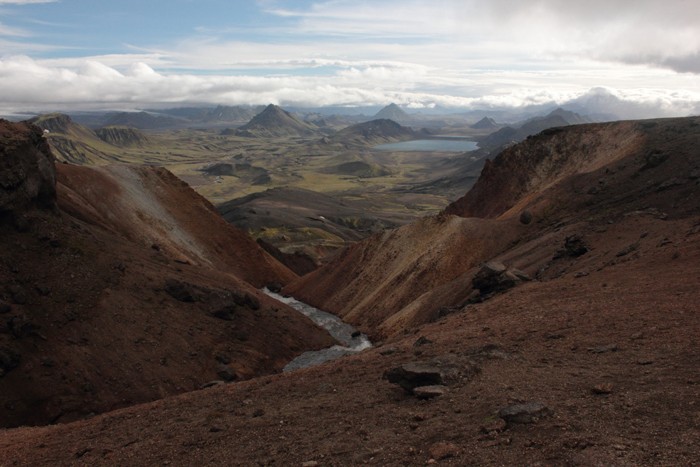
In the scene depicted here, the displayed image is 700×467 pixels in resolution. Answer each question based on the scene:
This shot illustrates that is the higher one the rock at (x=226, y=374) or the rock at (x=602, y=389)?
the rock at (x=602, y=389)

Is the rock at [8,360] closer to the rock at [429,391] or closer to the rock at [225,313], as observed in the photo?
the rock at [225,313]

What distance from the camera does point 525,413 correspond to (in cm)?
1491

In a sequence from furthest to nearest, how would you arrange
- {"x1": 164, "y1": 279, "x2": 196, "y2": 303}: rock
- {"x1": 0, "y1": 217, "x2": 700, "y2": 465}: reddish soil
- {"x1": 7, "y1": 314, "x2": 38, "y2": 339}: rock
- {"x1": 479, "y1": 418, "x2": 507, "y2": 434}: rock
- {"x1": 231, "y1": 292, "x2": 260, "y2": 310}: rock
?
{"x1": 231, "y1": 292, "x2": 260, "y2": 310}: rock
{"x1": 164, "y1": 279, "x2": 196, "y2": 303}: rock
{"x1": 7, "y1": 314, "x2": 38, "y2": 339}: rock
{"x1": 479, "y1": 418, "x2": 507, "y2": 434}: rock
{"x1": 0, "y1": 217, "x2": 700, "y2": 465}: reddish soil

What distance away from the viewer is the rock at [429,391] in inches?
729

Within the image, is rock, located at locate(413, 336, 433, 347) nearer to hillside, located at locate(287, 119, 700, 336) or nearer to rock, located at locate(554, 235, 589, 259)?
hillside, located at locate(287, 119, 700, 336)

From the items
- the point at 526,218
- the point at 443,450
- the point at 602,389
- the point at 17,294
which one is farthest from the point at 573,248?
the point at 17,294

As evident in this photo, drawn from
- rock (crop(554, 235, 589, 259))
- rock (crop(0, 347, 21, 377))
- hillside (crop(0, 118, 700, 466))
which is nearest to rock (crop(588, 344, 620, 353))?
hillside (crop(0, 118, 700, 466))

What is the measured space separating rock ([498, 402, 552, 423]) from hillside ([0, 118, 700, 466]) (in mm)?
45

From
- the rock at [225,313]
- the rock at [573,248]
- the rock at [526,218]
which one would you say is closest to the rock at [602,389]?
the rock at [573,248]

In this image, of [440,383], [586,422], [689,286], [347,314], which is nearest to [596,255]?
[689,286]

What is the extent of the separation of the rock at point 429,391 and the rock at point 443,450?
412 cm

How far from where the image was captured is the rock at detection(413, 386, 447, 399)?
18.5 m

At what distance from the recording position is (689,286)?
26.1 meters

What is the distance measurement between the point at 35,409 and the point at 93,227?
25.8 metres
